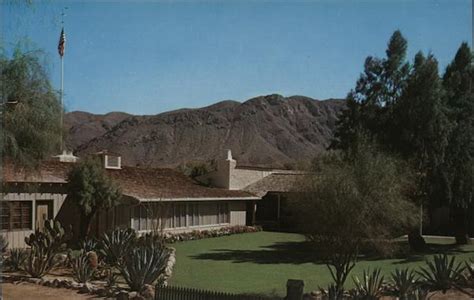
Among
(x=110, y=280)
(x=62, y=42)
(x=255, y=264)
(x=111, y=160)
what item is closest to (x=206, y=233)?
(x=111, y=160)

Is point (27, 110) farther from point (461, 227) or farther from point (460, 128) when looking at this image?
point (461, 227)

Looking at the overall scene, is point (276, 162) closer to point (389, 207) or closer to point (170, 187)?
point (170, 187)

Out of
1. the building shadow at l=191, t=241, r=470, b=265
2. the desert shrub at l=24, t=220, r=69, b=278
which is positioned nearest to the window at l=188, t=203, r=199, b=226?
the building shadow at l=191, t=241, r=470, b=265

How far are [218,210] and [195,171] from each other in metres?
19.2

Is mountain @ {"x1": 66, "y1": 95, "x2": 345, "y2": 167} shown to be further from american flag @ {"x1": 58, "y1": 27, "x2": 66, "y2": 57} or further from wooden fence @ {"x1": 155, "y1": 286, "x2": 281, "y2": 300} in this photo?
wooden fence @ {"x1": 155, "y1": 286, "x2": 281, "y2": 300}

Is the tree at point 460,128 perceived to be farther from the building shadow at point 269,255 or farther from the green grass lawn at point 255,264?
the building shadow at point 269,255

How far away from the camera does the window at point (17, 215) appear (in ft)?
79.3

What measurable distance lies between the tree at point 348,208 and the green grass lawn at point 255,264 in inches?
82.1

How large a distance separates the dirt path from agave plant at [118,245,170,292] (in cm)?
114

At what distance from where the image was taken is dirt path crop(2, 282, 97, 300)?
48.2 feet

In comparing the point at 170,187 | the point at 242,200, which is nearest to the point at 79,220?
the point at 170,187

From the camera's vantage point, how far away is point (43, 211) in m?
26.5

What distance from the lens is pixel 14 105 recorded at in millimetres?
14766

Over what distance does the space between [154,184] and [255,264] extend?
13.1 metres
